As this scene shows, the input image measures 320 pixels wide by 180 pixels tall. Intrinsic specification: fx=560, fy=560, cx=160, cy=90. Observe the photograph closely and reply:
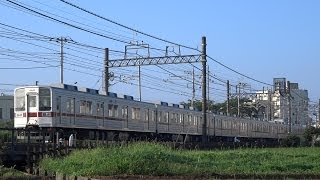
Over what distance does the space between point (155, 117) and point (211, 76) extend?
15.5m

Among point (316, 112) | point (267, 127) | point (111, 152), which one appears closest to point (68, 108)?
point (111, 152)

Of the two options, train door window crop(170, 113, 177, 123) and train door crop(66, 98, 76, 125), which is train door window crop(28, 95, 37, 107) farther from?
train door window crop(170, 113, 177, 123)

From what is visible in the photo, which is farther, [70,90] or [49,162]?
[70,90]

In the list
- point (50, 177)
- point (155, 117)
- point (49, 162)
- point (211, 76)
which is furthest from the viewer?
point (211, 76)

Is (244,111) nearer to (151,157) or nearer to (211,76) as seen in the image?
(211,76)

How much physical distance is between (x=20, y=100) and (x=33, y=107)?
54.1 inches

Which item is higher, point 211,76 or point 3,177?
point 211,76

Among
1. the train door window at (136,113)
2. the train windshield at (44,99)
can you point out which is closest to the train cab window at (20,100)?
the train windshield at (44,99)

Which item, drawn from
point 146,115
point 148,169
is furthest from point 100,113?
point 148,169

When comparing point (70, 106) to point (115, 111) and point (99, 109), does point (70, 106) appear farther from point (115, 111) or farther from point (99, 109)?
point (115, 111)

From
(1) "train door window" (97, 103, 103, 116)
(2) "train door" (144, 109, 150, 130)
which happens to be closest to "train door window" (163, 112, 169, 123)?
(2) "train door" (144, 109, 150, 130)

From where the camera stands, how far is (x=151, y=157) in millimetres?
16656

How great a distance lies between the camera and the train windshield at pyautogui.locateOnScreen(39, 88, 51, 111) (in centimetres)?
3225

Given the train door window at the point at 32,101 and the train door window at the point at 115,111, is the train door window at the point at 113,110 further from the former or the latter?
the train door window at the point at 32,101
